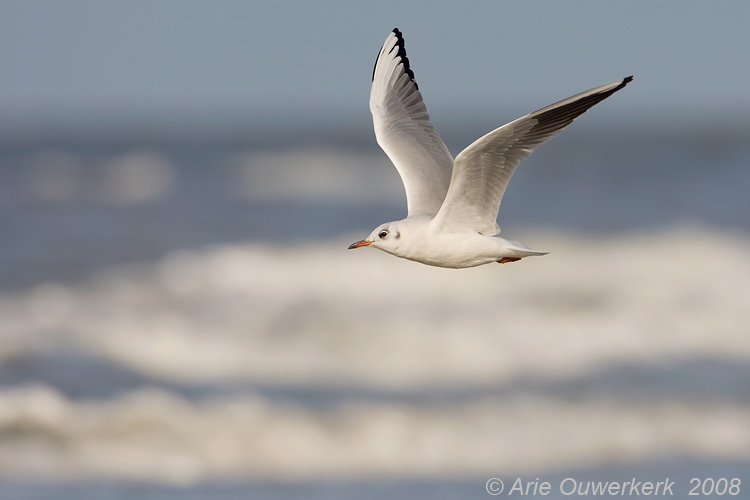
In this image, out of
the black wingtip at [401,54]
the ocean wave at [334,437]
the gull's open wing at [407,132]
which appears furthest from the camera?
the ocean wave at [334,437]

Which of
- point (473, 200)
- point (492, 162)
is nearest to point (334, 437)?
point (473, 200)

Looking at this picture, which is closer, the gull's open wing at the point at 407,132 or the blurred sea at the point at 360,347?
the gull's open wing at the point at 407,132

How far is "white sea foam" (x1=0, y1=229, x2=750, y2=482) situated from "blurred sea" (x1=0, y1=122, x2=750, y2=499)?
41 millimetres

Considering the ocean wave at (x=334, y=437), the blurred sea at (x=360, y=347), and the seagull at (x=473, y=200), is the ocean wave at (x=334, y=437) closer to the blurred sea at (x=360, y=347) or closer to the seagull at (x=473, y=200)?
the blurred sea at (x=360, y=347)

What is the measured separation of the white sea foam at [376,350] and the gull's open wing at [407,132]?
183 inches

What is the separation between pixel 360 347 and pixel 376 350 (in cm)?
25

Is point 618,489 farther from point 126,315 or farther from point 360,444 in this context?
point 126,315

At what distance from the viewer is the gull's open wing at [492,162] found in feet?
16.0

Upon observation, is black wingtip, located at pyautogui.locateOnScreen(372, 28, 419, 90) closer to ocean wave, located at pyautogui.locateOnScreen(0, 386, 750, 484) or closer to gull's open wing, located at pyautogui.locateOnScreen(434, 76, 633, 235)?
gull's open wing, located at pyautogui.locateOnScreen(434, 76, 633, 235)

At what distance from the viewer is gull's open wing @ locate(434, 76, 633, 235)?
488 cm

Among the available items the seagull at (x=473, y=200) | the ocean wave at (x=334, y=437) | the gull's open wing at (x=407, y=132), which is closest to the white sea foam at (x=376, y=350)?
the ocean wave at (x=334, y=437)

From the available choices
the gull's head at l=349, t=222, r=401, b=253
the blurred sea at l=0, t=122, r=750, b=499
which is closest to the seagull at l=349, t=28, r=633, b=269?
the gull's head at l=349, t=222, r=401, b=253

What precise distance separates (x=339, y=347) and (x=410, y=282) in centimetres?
245

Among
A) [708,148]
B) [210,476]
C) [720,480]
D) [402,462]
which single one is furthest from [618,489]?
[708,148]
